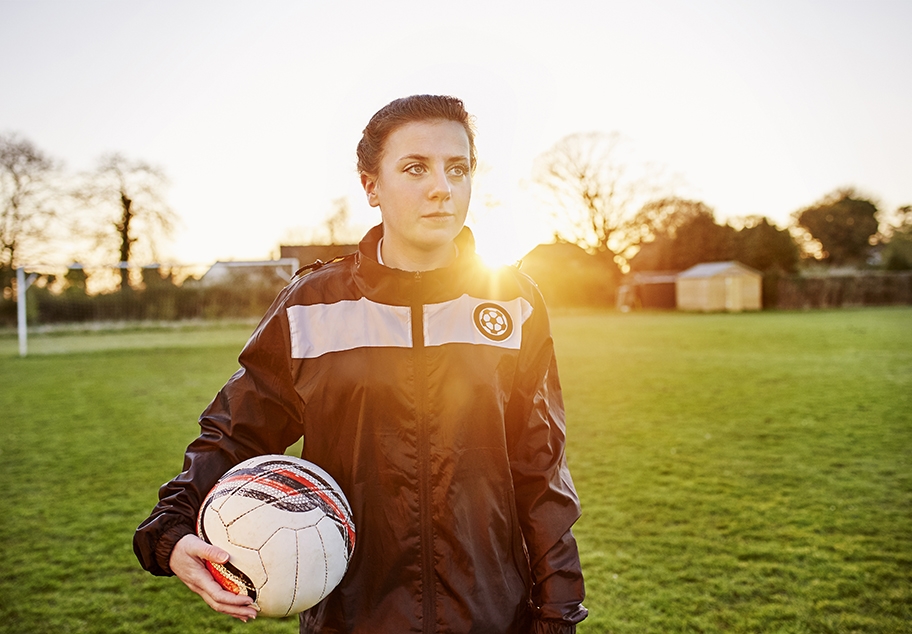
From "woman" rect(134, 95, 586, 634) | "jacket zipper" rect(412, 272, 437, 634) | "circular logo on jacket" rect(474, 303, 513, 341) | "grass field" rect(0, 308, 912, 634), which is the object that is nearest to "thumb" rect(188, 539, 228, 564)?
"woman" rect(134, 95, 586, 634)

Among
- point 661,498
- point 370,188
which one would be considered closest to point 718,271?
point 661,498

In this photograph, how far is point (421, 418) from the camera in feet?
5.62

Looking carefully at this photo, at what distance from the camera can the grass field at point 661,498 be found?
Answer: 366 cm

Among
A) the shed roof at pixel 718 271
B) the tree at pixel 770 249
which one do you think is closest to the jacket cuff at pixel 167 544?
the shed roof at pixel 718 271

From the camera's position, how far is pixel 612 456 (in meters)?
6.79

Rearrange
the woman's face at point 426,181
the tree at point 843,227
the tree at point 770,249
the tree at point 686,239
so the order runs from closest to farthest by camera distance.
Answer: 1. the woman's face at point 426,181
2. the tree at point 770,249
3. the tree at point 686,239
4. the tree at point 843,227

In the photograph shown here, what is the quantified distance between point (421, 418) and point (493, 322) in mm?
338

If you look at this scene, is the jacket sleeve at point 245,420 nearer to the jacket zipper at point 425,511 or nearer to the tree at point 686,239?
the jacket zipper at point 425,511

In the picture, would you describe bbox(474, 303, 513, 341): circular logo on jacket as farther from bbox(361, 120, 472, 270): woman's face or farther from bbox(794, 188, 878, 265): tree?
bbox(794, 188, 878, 265): tree

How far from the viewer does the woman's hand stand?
4.75ft

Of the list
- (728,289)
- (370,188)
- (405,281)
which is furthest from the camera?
(728,289)

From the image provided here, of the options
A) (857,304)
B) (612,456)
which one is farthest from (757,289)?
(612,456)

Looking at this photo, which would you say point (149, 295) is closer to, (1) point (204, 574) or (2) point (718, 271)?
(1) point (204, 574)

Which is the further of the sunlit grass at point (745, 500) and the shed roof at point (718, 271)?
the shed roof at point (718, 271)
